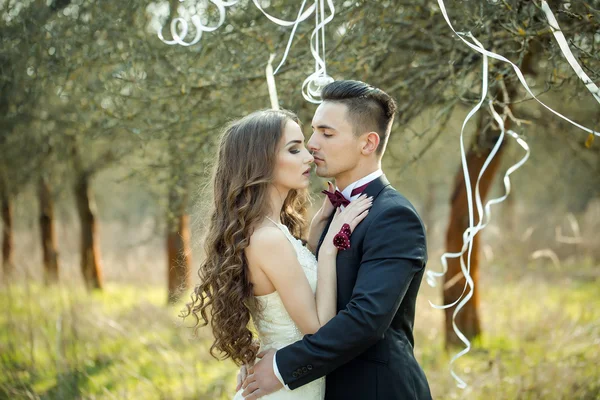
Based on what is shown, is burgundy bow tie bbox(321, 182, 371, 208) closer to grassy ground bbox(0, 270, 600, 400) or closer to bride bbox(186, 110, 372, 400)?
bride bbox(186, 110, 372, 400)

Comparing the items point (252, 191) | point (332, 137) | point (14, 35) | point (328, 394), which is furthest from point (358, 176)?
point (14, 35)

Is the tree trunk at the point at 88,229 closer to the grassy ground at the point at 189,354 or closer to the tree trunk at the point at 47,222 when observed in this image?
the tree trunk at the point at 47,222

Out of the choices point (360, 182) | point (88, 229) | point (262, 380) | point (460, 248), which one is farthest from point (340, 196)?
point (88, 229)

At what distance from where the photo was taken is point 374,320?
242 cm

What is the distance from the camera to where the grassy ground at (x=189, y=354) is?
4.86 meters

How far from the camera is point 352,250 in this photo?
2.64 m

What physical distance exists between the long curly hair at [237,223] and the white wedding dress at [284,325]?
7cm

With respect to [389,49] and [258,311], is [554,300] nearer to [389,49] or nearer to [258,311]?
[389,49]

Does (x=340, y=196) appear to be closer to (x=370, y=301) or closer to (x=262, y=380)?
(x=370, y=301)

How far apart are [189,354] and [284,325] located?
397cm

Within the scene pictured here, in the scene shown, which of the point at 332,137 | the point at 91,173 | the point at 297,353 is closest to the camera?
the point at 297,353

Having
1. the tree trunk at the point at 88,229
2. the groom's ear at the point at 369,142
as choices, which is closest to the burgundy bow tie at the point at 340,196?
the groom's ear at the point at 369,142

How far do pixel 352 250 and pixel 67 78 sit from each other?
3.07 m

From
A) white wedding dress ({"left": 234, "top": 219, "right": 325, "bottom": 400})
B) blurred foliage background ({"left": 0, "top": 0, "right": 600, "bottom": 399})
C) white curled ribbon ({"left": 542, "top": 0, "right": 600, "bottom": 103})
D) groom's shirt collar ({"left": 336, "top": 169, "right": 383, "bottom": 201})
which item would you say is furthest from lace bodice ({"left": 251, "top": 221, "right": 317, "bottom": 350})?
white curled ribbon ({"left": 542, "top": 0, "right": 600, "bottom": 103})
